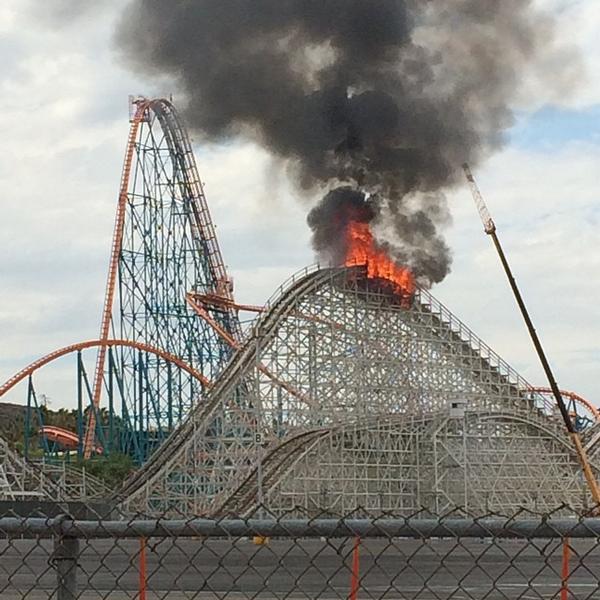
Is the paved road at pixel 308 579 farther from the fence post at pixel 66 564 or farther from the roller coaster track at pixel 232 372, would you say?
the roller coaster track at pixel 232 372

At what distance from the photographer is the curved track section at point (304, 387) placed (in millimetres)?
45688

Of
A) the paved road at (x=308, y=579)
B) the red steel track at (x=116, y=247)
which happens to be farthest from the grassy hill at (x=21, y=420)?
the paved road at (x=308, y=579)

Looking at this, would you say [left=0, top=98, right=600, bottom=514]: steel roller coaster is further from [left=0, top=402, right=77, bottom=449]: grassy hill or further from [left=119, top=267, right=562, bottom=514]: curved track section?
[left=0, top=402, right=77, bottom=449]: grassy hill

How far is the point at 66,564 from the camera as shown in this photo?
4.51m

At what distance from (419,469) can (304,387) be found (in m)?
4.79

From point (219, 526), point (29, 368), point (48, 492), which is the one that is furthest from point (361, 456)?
point (219, 526)

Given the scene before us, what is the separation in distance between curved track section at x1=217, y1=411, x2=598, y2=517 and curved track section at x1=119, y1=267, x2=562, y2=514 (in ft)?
1.83

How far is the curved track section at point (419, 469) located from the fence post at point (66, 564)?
37160 millimetres

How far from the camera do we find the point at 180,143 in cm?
5909

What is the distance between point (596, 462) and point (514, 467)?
18.9 ft

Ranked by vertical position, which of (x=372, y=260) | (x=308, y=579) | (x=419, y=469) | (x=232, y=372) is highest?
(x=372, y=260)

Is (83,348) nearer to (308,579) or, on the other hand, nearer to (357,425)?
(357,425)

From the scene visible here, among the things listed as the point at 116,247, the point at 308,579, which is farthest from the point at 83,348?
the point at 308,579

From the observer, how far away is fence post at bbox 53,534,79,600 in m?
4.48
